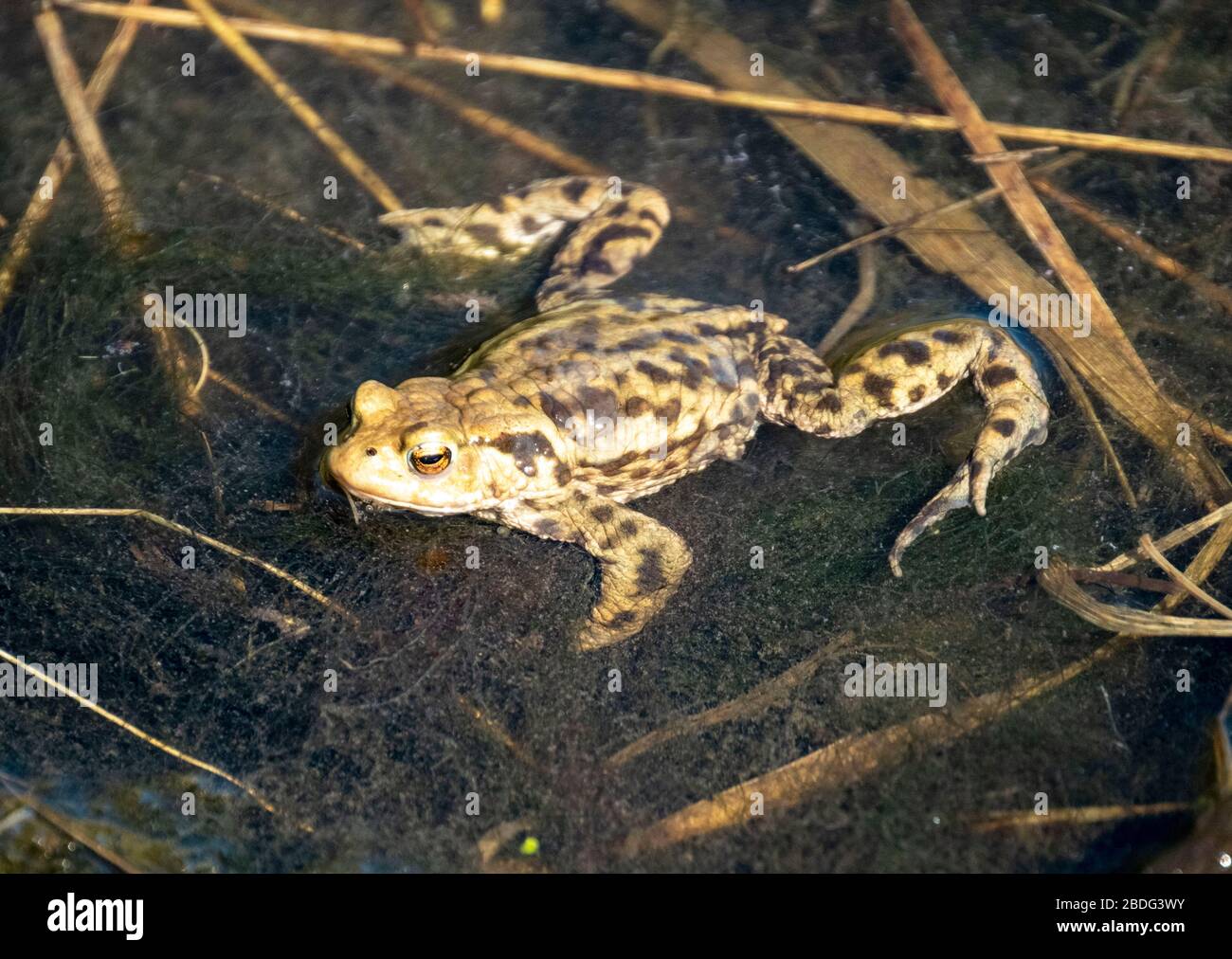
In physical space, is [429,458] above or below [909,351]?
below

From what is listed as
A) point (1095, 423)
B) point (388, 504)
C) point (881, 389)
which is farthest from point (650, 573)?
point (1095, 423)

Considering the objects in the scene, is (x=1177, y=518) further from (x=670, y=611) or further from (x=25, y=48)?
(x=25, y=48)

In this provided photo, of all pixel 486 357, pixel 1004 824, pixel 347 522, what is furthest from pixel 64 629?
pixel 1004 824

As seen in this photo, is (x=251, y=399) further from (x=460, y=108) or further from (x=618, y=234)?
(x=460, y=108)
